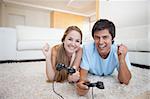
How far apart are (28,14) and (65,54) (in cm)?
171

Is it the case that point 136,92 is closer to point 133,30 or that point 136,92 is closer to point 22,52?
point 133,30

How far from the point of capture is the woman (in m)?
0.53

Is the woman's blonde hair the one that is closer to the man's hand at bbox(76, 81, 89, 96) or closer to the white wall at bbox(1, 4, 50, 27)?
the man's hand at bbox(76, 81, 89, 96)

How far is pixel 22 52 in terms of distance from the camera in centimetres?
107

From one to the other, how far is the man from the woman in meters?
0.03

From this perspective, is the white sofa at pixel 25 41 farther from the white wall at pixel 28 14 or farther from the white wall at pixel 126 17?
the white wall at pixel 28 14

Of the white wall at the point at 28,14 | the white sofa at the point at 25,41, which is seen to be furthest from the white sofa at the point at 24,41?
the white wall at the point at 28,14

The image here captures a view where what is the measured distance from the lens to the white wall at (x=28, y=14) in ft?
6.54

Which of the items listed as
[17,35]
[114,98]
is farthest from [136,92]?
[17,35]

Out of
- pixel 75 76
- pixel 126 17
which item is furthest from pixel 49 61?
pixel 126 17

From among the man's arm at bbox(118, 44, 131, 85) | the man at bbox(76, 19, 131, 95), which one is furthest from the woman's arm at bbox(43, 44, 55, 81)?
the man's arm at bbox(118, 44, 131, 85)

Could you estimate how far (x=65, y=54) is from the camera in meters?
0.59

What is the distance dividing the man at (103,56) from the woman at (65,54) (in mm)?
35

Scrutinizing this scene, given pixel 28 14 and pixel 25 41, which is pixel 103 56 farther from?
pixel 28 14
